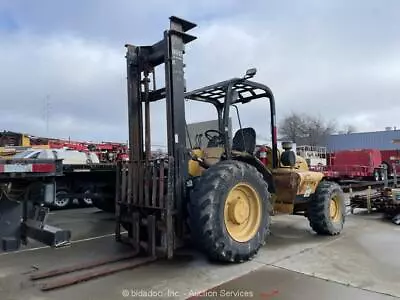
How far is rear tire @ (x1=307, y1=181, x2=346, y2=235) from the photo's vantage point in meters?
7.23


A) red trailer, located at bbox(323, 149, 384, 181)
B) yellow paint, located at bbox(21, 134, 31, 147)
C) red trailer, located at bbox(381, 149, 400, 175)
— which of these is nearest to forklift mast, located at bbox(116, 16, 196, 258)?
yellow paint, located at bbox(21, 134, 31, 147)

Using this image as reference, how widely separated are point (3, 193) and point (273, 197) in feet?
14.4

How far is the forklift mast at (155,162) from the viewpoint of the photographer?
5480 mm

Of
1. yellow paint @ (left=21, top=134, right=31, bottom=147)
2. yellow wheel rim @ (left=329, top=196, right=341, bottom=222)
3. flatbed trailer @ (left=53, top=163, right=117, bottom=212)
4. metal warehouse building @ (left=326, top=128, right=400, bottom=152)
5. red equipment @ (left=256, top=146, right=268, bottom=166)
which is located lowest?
yellow wheel rim @ (left=329, top=196, right=341, bottom=222)

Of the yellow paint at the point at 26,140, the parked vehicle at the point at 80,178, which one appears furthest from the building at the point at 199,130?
the yellow paint at the point at 26,140

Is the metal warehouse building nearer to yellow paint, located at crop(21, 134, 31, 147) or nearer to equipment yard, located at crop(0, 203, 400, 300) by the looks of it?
yellow paint, located at crop(21, 134, 31, 147)

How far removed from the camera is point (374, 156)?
71.3 feet

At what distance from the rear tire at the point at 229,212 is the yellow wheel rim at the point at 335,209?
2.25m

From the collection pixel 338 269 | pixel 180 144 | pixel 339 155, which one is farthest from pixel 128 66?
pixel 339 155

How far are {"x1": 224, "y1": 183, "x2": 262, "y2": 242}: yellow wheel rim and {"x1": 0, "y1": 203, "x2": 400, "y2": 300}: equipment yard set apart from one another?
421 millimetres

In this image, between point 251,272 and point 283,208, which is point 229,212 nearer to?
point 251,272

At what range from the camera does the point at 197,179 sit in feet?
17.8

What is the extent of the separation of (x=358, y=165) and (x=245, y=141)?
15.9 m

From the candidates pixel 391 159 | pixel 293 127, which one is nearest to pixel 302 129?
pixel 293 127
